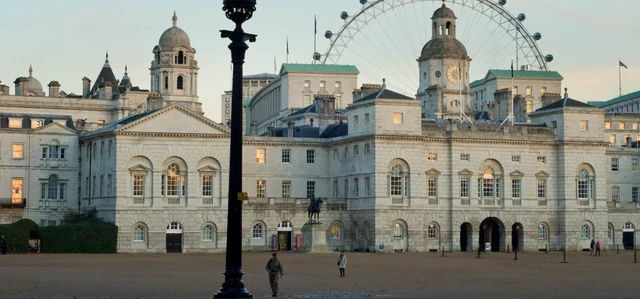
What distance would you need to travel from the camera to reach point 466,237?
105 meters

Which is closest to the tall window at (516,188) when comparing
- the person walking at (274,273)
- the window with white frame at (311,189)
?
the window with white frame at (311,189)

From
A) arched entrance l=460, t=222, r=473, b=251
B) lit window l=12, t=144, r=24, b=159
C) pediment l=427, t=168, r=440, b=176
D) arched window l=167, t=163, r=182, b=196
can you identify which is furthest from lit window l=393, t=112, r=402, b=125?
lit window l=12, t=144, r=24, b=159

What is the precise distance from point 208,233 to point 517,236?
1029 inches

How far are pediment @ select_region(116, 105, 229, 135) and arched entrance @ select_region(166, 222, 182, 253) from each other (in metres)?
7.19

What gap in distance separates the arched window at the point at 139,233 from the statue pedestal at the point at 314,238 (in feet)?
40.1

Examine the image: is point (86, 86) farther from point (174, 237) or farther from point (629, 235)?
point (629, 235)

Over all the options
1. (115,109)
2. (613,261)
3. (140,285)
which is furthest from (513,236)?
(140,285)

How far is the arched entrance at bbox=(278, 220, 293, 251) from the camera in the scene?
329 feet

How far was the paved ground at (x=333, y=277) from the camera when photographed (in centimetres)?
4847

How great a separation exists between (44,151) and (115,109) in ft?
85.4

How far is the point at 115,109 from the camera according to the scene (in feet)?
425

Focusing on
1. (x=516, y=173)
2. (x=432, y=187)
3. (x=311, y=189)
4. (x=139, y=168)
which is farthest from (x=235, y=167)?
(x=516, y=173)

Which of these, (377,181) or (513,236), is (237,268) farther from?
(513,236)

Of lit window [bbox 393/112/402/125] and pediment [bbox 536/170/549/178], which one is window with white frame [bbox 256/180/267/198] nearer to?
lit window [bbox 393/112/402/125]
